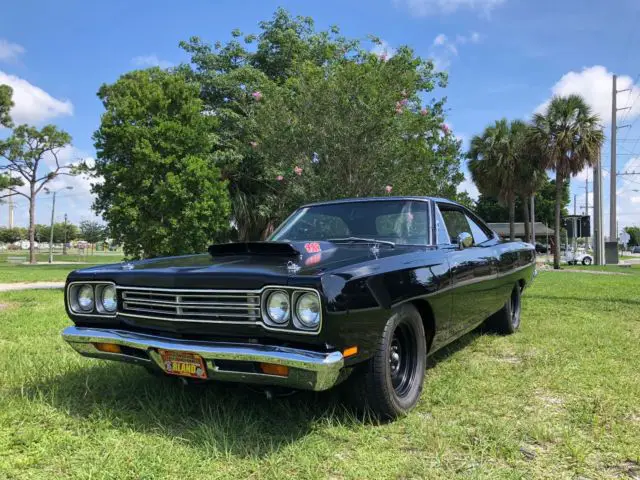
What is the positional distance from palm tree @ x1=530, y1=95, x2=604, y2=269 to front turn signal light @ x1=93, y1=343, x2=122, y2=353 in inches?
948

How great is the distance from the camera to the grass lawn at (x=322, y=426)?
8.74 ft

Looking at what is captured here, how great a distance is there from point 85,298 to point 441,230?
268cm

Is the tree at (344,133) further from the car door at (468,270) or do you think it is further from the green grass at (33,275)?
the green grass at (33,275)

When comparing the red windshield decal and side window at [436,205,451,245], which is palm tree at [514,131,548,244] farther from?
the red windshield decal

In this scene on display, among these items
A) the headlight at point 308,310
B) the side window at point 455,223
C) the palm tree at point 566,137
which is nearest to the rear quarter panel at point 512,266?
the side window at point 455,223

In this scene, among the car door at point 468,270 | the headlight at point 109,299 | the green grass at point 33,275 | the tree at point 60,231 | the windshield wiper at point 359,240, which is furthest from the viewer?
the tree at point 60,231

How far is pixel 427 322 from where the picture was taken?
12.2 feet

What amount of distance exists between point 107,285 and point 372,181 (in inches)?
275

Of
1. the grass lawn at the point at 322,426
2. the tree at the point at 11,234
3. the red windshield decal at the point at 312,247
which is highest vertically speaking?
the tree at the point at 11,234

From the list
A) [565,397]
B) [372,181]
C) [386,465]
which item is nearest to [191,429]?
[386,465]

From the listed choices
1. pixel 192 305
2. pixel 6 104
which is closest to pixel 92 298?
pixel 192 305

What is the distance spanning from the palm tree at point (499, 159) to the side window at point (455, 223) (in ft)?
78.4

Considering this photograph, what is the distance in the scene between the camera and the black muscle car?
107 inches

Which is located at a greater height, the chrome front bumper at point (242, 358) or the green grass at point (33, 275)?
the chrome front bumper at point (242, 358)
